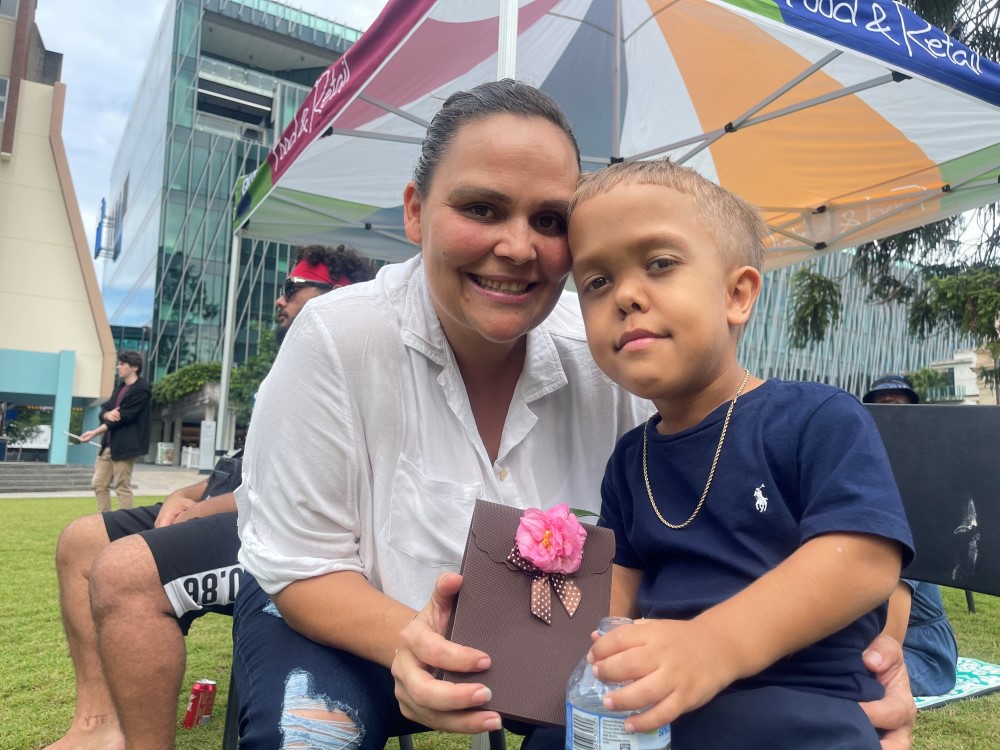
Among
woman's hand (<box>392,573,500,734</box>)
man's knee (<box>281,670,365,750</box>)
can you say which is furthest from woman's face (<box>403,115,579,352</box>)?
man's knee (<box>281,670,365,750</box>)

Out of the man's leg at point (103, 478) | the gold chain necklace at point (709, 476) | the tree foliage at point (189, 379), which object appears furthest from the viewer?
the tree foliage at point (189, 379)

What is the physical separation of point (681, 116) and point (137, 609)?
16.3 ft

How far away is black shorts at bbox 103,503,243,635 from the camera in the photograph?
2.04m

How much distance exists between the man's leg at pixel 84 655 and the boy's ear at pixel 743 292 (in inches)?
82.5

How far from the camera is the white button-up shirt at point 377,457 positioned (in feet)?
4.62

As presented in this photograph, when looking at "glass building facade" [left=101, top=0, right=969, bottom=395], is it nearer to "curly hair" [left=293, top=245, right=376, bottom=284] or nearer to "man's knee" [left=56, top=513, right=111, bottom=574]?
"curly hair" [left=293, top=245, right=376, bottom=284]

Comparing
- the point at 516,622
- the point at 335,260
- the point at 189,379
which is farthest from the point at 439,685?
the point at 189,379

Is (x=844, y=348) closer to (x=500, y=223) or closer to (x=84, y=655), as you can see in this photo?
(x=84, y=655)

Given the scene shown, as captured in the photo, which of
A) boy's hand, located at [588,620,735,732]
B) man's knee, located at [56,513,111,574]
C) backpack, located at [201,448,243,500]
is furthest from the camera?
backpack, located at [201,448,243,500]

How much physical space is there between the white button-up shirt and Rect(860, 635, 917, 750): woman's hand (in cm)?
67

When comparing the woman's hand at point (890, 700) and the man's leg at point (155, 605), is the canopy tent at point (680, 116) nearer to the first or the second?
the man's leg at point (155, 605)

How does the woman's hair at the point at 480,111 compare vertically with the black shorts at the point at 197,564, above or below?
above

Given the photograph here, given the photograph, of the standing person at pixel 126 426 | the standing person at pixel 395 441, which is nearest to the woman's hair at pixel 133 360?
the standing person at pixel 126 426

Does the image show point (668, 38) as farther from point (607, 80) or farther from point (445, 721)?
point (445, 721)
